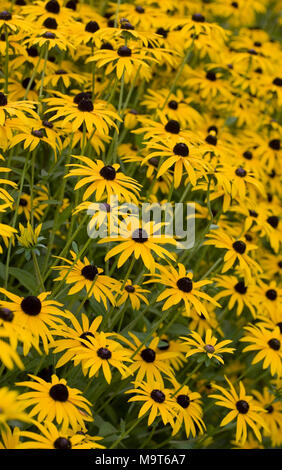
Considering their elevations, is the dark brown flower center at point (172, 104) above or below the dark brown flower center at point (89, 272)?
above

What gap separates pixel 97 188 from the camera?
2.17 meters

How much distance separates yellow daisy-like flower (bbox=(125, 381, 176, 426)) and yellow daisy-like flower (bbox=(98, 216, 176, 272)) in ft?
1.56

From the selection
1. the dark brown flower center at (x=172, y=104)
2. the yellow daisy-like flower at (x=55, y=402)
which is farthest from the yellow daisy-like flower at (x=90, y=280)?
the dark brown flower center at (x=172, y=104)

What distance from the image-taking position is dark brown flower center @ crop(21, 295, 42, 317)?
1.95m

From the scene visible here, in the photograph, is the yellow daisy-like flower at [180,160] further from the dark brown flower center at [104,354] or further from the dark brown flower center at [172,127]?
the dark brown flower center at [104,354]

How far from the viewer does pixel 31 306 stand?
6.40ft

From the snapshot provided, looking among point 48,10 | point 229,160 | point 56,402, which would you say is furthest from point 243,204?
point 56,402

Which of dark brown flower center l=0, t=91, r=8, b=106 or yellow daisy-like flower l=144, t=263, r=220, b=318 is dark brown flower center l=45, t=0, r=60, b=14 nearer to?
dark brown flower center l=0, t=91, r=8, b=106

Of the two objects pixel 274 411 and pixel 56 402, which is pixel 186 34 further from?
pixel 56 402

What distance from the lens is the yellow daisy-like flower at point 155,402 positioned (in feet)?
6.93

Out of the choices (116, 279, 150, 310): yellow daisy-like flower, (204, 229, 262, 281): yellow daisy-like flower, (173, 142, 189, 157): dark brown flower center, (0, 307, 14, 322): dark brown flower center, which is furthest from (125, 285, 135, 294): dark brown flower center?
(0, 307, 14, 322): dark brown flower center

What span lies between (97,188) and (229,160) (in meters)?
1.07

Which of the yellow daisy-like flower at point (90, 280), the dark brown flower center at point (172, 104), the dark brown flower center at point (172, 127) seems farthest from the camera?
the dark brown flower center at point (172, 104)

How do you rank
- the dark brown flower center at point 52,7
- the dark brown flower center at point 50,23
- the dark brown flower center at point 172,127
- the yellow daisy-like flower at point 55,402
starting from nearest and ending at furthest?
the yellow daisy-like flower at point 55,402
the dark brown flower center at point 172,127
the dark brown flower center at point 50,23
the dark brown flower center at point 52,7
